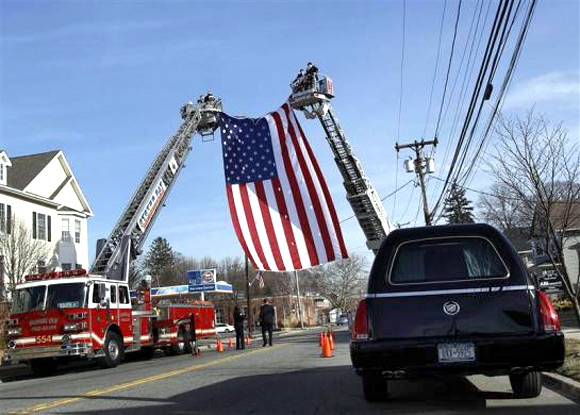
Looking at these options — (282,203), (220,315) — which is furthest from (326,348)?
(220,315)

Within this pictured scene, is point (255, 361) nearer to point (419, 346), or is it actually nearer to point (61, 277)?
point (61, 277)

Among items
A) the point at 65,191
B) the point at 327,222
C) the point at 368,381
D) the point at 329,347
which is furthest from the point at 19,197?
the point at 368,381

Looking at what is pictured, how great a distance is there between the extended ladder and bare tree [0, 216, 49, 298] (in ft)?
24.0

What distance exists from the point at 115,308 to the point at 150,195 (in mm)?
5780

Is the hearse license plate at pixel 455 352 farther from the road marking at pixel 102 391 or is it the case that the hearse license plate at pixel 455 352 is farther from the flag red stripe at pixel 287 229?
the flag red stripe at pixel 287 229

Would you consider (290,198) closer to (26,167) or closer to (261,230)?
(261,230)

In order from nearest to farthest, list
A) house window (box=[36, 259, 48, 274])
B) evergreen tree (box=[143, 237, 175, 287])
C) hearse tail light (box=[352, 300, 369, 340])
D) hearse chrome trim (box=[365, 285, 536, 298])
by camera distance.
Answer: hearse chrome trim (box=[365, 285, 536, 298]) → hearse tail light (box=[352, 300, 369, 340]) → house window (box=[36, 259, 48, 274]) → evergreen tree (box=[143, 237, 175, 287])

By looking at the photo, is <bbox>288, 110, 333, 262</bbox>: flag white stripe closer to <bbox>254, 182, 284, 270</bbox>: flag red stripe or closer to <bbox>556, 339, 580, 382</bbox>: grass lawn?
<bbox>254, 182, 284, 270</bbox>: flag red stripe

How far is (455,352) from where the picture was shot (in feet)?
20.1

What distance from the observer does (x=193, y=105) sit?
997 inches

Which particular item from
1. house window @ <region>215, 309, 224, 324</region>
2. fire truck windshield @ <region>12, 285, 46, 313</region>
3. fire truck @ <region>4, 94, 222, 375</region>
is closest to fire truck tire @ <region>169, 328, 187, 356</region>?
fire truck @ <region>4, 94, 222, 375</region>

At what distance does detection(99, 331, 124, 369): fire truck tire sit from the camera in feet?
56.7

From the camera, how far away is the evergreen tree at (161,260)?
355 ft

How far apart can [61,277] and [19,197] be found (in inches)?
792
